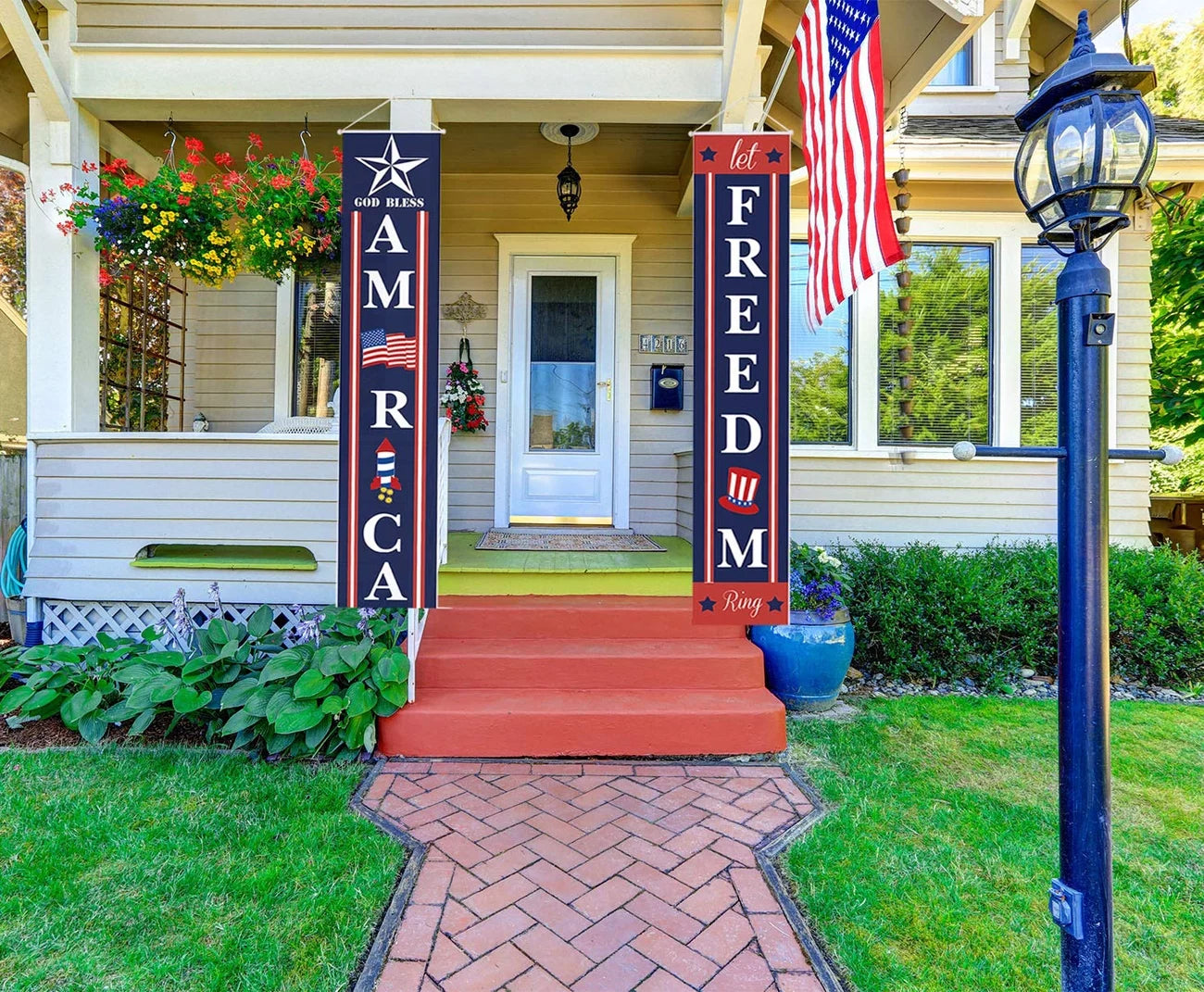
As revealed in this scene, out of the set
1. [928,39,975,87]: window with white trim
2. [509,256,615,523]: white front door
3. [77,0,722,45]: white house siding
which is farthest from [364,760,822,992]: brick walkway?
[928,39,975,87]: window with white trim

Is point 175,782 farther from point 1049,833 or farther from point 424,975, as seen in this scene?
point 1049,833

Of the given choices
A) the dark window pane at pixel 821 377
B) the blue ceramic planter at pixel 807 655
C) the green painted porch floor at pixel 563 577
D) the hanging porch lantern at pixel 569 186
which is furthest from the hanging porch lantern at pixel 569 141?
the blue ceramic planter at pixel 807 655

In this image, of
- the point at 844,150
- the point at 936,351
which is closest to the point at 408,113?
the point at 844,150

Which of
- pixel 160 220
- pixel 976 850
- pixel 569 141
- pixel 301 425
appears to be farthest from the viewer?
pixel 301 425

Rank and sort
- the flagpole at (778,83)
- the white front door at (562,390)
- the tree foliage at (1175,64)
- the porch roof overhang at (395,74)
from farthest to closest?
the tree foliage at (1175,64), the white front door at (562,390), the porch roof overhang at (395,74), the flagpole at (778,83)

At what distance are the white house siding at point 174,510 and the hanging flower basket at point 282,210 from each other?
102cm

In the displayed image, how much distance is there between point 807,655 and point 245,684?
9.25 feet

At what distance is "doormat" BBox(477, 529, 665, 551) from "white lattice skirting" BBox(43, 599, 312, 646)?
4.47 ft

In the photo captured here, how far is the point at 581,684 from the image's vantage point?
10.6 ft

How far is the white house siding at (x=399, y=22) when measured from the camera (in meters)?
3.50

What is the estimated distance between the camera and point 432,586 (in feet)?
9.21

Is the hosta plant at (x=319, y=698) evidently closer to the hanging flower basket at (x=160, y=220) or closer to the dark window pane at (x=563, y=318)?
the hanging flower basket at (x=160, y=220)

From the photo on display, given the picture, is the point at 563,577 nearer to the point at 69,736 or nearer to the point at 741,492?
the point at 741,492

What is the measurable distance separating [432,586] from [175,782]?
1308 millimetres
